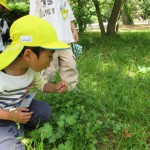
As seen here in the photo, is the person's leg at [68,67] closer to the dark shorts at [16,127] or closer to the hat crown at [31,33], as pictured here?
the dark shorts at [16,127]

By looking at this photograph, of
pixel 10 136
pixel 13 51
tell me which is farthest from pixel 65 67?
pixel 13 51

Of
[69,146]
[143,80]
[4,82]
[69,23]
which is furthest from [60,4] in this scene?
[69,146]

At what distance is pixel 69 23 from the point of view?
3674 mm

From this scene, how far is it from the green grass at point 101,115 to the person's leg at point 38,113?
74 millimetres

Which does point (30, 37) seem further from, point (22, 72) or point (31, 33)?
point (22, 72)

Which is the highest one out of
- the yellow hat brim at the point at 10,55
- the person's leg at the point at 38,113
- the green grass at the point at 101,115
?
the yellow hat brim at the point at 10,55

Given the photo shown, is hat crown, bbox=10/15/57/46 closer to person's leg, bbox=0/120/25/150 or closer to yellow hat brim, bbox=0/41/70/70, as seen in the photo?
yellow hat brim, bbox=0/41/70/70

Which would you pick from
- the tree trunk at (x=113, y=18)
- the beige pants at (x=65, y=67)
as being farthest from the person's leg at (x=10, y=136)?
the tree trunk at (x=113, y=18)

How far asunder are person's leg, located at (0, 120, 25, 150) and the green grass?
0.09 m

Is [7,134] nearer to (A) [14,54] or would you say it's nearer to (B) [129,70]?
(A) [14,54]

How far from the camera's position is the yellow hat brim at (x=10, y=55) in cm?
216

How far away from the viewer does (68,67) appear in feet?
11.9

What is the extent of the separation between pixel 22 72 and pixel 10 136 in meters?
0.43

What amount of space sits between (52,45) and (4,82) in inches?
16.3
